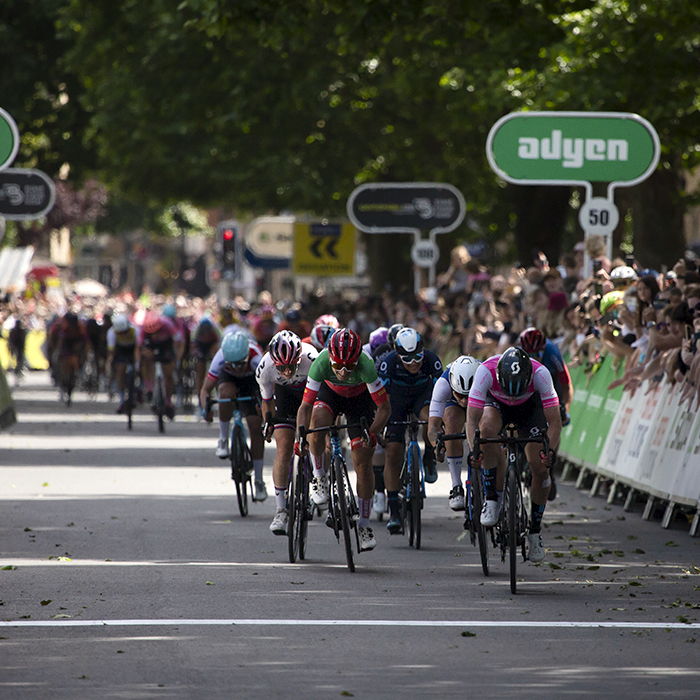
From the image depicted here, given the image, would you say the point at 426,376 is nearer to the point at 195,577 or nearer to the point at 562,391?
the point at 562,391

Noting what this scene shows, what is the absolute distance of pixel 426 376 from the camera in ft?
41.3

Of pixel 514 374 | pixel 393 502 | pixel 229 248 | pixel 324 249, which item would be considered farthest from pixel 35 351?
pixel 514 374

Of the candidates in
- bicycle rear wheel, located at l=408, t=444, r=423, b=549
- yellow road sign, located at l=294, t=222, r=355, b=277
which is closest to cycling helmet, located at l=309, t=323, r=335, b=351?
bicycle rear wheel, located at l=408, t=444, r=423, b=549

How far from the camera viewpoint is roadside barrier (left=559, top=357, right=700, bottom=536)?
42.1 ft

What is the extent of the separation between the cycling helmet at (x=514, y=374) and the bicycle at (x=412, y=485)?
217cm

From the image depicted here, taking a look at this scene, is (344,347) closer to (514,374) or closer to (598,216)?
(514,374)

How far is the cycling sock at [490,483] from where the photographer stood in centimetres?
1016

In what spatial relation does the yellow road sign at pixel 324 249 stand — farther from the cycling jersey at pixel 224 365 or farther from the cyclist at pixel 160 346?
the cycling jersey at pixel 224 365

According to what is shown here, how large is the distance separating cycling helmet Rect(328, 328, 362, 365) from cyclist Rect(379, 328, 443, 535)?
63.4 inches

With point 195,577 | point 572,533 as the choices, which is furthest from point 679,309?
point 195,577

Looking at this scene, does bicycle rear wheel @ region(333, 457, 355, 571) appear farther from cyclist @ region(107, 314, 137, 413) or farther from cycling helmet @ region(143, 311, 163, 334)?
cyclist @ region(107, 314, 137, 413)

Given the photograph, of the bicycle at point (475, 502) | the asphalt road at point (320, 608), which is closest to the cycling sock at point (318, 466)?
the asphalt road at point (320, 608)

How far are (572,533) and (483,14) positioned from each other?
298 inches

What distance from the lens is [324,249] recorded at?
34.1 meters
